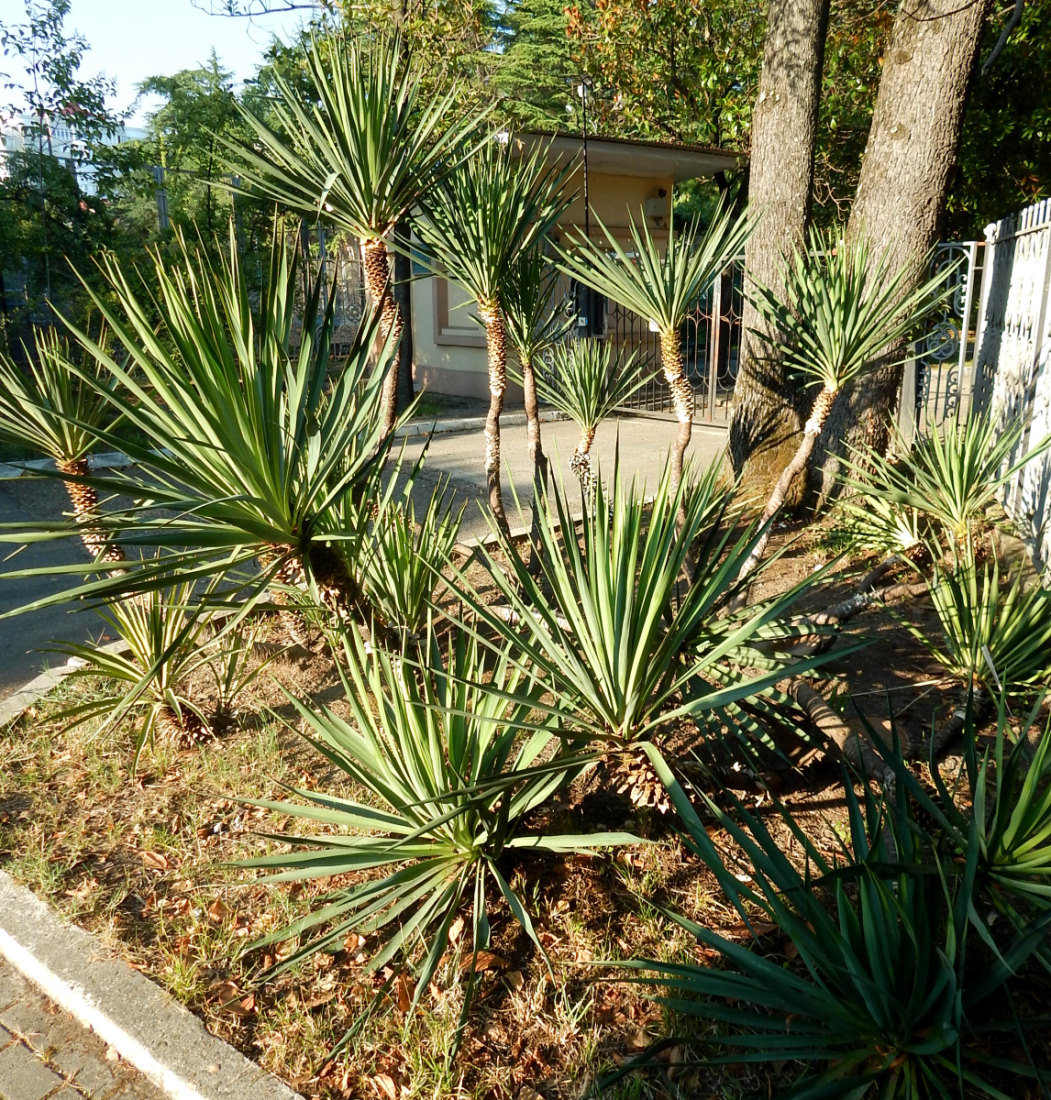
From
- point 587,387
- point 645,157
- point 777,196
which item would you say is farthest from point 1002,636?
point 645,157

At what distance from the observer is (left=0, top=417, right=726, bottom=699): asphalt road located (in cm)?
460

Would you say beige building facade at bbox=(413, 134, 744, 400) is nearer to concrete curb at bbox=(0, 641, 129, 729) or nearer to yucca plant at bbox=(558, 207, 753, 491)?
yucca plant at bbox=(558, 207, 753, 491)

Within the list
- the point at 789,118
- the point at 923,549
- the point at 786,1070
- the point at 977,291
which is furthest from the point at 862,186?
the point at 786,1070

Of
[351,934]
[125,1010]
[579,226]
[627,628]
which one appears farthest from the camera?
[579,226]

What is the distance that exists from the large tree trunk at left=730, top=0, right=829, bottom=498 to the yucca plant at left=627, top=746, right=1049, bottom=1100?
4.50 m

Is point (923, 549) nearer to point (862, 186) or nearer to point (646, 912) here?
point (862, 186)

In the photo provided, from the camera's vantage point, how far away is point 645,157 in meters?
12.1

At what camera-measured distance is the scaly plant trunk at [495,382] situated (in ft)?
12.5

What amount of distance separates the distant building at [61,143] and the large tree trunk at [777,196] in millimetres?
8412

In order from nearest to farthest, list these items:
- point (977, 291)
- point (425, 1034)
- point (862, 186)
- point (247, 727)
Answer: point (425, 1034) → point (247, 727) → point (862, 186) → point (977, 291)

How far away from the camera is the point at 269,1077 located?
2139 millimetres

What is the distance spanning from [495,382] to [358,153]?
121 cm

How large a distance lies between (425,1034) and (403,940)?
0.85ft

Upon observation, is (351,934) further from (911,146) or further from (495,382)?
(911,146)
